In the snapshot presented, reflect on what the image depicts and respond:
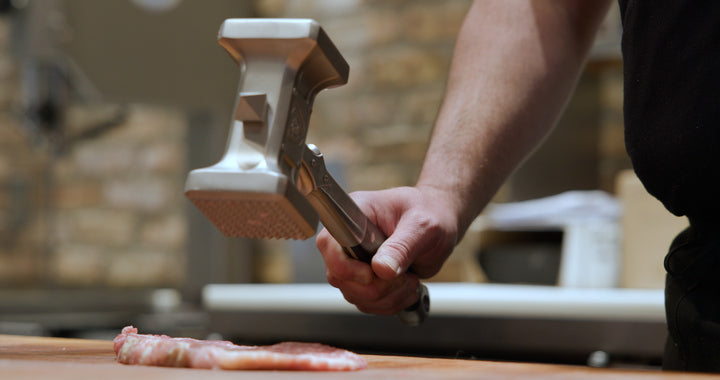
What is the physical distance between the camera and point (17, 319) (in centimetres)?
180

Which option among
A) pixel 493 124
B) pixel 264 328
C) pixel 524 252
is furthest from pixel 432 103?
pixel 493 124

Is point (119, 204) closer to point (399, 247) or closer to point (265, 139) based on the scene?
point (399, 247)

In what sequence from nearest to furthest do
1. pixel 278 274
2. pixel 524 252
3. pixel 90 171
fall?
pixel 524 252, pixel 278 274, pixel 90 171

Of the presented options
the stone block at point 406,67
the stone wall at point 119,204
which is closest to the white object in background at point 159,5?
the stone block at point 406,67

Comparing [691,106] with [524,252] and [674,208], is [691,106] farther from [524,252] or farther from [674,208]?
[524,252]

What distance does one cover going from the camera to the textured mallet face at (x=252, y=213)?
55 centimetres

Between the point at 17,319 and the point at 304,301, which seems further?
the point at 17,319

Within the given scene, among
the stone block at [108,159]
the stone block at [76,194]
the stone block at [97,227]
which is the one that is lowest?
the stone block at [97,227]

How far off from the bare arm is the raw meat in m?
0.12

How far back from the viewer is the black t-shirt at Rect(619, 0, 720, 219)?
69cm

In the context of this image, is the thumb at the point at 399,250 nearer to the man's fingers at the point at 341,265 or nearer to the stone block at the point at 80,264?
the man's fingers at the point at 341,265

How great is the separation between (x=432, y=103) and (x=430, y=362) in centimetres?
190

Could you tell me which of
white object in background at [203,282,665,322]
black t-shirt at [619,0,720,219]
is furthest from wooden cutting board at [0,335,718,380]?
white object in background at [203,282,665,322]

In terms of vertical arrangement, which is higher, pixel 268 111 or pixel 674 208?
pixel 268 111
